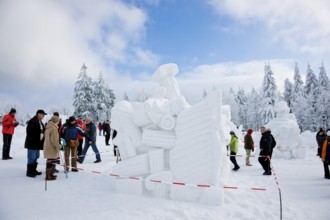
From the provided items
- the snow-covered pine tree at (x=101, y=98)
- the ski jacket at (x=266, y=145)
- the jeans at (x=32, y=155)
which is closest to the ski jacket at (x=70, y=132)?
the jeans at (x=32, y=155)

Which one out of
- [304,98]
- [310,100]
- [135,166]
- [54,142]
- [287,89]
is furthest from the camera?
[287,89]

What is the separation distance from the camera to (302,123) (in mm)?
37188

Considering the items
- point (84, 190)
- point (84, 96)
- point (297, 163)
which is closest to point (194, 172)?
point (84, 190)

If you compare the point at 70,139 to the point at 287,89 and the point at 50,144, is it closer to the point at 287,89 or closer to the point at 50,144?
the point at 50,144

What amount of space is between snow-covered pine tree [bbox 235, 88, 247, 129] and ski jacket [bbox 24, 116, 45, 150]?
52.1m

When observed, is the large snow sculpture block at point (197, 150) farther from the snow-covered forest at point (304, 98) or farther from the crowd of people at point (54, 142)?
the snow-covered forest at point (304, 98)

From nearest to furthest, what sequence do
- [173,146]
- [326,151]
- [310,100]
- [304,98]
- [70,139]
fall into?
[173,146] < [326,151] < [70,139] < [310,100] < [304,98]

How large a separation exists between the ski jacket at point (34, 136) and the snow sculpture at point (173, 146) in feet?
7.29

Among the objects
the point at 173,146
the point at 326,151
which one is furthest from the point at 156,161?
the point at 326,151

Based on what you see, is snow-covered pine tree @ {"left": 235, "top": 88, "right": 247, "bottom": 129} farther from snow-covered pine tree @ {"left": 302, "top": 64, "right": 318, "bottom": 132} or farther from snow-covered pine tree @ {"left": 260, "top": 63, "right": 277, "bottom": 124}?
snow-covered pine tree @ {"left": 260, "top": 63, "right": 277, "bottom": 124}

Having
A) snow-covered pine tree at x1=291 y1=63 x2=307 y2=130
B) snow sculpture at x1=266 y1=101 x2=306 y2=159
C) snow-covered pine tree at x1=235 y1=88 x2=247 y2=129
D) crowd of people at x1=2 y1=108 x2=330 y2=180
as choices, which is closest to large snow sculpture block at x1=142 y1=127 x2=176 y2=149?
crowd of people at x1=2 y1=108 x2=330 y2=180

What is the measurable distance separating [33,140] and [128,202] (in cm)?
337

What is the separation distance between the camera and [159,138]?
6.09 m

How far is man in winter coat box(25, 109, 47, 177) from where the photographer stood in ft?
23.1
